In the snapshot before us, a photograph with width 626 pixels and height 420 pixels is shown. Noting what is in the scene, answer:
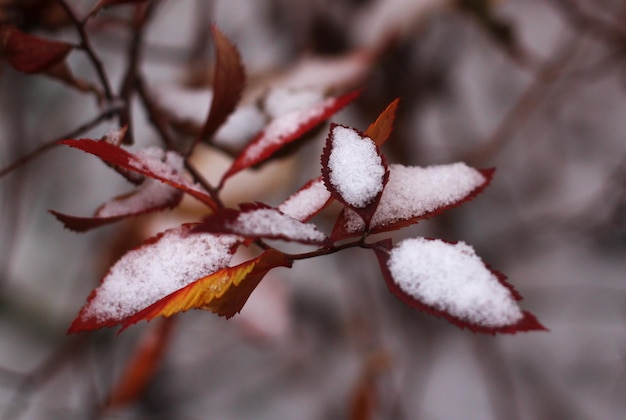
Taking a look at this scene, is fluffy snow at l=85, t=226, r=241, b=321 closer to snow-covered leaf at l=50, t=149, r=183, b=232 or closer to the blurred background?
snow-covered leaf at l=50, t=149, r=183, b=232

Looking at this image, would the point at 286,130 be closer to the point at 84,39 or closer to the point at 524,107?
the point at 84,39

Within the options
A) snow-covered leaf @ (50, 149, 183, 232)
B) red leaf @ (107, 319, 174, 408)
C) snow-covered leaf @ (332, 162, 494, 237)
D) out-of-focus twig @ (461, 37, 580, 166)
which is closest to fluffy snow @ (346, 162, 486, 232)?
snow-covered leaf @ (332, 162, 494, 237)

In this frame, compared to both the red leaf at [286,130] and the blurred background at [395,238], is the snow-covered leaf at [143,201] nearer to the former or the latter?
the red leaf at [286,130]

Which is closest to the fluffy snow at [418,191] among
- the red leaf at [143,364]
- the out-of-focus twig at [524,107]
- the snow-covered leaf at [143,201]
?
the snow-covered leaf at [143,201]

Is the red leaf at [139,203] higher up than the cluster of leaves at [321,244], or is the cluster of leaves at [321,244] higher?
the cluster of leaves at [321,244]

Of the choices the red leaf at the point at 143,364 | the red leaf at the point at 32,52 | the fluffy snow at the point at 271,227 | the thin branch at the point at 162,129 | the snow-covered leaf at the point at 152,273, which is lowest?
the red leaf at the point at 143,364

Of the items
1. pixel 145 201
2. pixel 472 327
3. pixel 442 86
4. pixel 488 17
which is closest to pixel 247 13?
pixel 442 86
